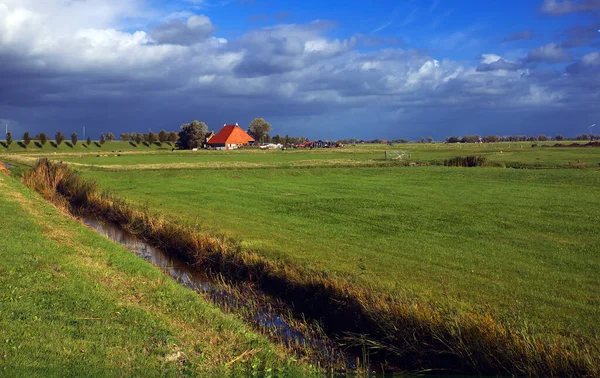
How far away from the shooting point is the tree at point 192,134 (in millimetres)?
122875

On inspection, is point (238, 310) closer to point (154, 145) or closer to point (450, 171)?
point (450, 171)

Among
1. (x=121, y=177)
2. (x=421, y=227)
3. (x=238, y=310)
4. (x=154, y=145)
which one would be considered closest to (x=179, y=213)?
(x=421, y=227)

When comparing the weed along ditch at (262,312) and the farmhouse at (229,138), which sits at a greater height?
the farmhouse at (229,138)

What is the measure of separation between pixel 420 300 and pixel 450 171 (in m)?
36.9

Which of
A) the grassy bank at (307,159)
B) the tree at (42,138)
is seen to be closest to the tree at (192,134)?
the tree at (42,138)

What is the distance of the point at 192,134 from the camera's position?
123m

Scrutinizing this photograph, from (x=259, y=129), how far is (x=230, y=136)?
22.1 m

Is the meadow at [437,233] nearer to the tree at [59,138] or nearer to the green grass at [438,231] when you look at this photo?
the green grass at [438,231]

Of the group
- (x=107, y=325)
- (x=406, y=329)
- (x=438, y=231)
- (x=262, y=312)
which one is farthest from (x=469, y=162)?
(x=107, y=325)

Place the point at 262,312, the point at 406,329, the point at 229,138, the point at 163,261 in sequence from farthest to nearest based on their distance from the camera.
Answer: the point at 229,138 < the point at 163,261 < the point at 262,312 < the point at 406,329

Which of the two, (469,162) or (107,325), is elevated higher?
(469,162)

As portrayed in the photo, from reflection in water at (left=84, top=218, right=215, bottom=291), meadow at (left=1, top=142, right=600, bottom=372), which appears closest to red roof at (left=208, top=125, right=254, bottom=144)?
meadow at (left=1, top=142, right=600, bottom=372)

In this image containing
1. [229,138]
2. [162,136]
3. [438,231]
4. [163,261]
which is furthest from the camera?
[162,136]

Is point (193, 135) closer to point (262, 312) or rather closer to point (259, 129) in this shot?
point (259, 129)
